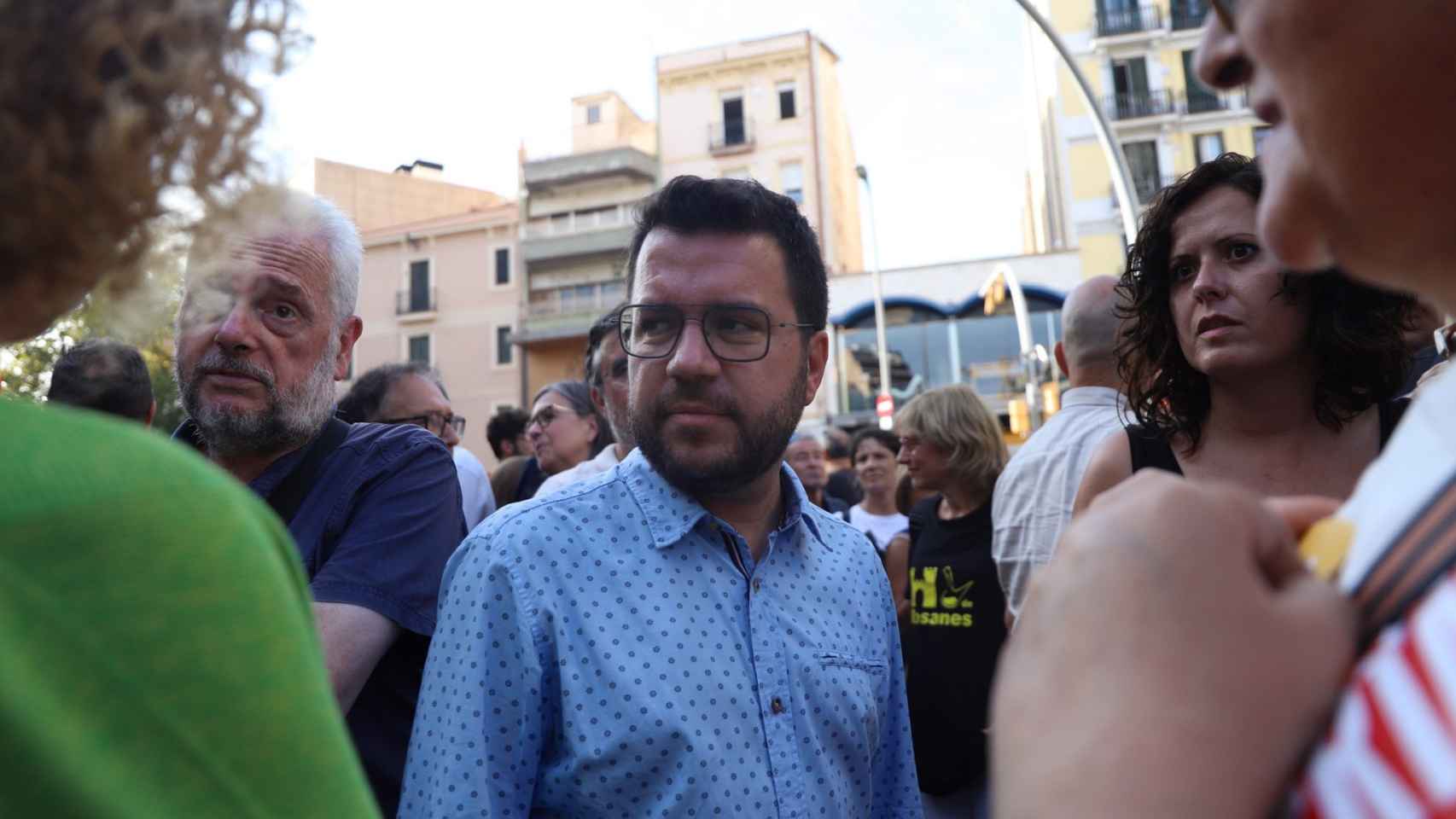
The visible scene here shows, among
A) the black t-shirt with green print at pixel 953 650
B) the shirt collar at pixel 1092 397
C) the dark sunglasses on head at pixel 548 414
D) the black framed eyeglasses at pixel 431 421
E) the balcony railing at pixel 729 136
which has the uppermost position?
the balcony railing at pixel 729 136

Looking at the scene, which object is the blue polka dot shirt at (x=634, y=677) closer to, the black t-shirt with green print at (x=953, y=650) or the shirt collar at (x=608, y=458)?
the black t-shirt with green print at (x=953, y=650)

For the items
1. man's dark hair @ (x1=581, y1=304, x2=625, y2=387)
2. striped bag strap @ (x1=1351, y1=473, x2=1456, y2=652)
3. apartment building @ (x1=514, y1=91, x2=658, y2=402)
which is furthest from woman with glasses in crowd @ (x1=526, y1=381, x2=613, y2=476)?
apartment building @ (x1=514, y1=91, x2=658, y2=402)

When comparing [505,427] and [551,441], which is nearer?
[551,441]

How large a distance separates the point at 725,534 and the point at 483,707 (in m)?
0.66

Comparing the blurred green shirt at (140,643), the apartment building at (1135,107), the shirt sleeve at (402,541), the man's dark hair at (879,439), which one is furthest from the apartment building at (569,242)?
the blurred green shirt at (140,643)

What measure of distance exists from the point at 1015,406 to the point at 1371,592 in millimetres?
15609

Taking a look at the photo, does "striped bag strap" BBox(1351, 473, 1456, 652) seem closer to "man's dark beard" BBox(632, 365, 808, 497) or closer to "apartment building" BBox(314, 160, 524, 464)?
"man's dark beard" BBox(632, 365, 808, 497)

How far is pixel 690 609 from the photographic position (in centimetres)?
207

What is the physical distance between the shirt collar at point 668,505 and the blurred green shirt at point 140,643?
1334 mm

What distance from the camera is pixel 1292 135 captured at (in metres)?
0.89

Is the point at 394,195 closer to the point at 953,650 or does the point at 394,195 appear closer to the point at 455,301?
the point at 455,301

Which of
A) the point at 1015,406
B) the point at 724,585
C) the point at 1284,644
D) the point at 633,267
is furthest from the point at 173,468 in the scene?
the point at 1015,406

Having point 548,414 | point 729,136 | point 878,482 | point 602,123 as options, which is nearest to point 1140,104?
point 729,136

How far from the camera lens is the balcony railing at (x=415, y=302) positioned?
116 ft
